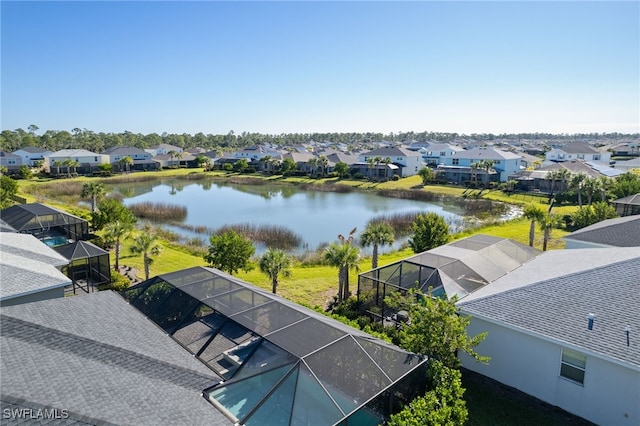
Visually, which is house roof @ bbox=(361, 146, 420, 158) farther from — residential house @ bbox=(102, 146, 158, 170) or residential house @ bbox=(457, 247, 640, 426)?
residential house @ bbox=(457, 247, 640, 426)

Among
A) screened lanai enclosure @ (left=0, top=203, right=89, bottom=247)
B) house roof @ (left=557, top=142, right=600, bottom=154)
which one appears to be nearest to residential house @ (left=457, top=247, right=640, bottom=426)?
screened lanai enclosure @ (left=0, top=203, right=89, bottom=247)

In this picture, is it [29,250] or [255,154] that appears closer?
[29,250]

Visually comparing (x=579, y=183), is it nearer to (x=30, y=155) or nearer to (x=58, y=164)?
(x=58, y=164)

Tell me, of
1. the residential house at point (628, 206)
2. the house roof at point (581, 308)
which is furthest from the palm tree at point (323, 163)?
the house roof at point (581, 308)

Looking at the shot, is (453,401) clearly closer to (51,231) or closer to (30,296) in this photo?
(30,296)

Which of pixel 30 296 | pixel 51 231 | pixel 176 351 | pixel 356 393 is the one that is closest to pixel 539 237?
pixel 356 393

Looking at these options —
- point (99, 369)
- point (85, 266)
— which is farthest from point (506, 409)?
point (85, 266)
